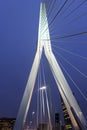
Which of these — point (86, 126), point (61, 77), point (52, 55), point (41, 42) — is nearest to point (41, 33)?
point (41, 42)

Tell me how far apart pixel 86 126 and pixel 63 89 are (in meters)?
2.38

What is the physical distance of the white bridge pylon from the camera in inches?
688

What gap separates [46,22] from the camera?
21062 mm

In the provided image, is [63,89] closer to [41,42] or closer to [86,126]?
[86,126]

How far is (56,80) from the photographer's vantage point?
1942cm

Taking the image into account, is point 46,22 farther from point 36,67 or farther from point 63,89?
point 63,89

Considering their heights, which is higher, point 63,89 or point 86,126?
point 63,89

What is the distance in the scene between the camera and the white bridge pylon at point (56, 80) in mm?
17469

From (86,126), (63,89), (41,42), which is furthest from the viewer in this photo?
(41,42)

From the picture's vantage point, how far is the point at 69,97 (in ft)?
58.7

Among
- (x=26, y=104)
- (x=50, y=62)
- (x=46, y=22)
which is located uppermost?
(x=46, y=22)

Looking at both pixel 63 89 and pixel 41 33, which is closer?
pixel 63 89

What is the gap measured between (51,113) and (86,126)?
716 cm

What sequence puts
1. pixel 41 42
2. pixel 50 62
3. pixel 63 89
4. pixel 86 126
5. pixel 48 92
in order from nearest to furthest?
pixel 86 126 < pixel 63 89 < pixel 50 62 < pixel 41 42 < pixel 48 92
